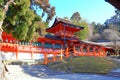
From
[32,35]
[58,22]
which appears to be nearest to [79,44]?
[58,22]

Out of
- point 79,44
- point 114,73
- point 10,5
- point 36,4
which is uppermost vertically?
point 36,4

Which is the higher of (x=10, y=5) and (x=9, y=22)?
(x=10, y=5)

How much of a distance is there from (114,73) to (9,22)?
9.40 meters

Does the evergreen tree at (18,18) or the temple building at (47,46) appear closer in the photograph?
the evergreen tree at (18,18)

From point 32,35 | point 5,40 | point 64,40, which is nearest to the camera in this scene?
point 32,35

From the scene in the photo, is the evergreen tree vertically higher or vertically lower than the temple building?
higher

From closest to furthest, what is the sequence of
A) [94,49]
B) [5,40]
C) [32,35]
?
[32,35] < [5,40] < [94,49]

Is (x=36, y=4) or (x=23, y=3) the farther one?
(x=36, y=4)

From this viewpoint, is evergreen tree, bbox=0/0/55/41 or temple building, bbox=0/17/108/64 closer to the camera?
evergreen tree, bbox=0/0/55/41

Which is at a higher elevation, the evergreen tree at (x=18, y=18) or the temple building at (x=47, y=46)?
the evergreen tree at (x=18, y=18)

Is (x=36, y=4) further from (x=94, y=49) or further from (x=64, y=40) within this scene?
(x=94, y=49)

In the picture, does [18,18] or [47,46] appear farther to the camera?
[47,46]

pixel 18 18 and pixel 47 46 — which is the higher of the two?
pixel 18 18

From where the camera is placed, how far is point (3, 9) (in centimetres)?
1302
